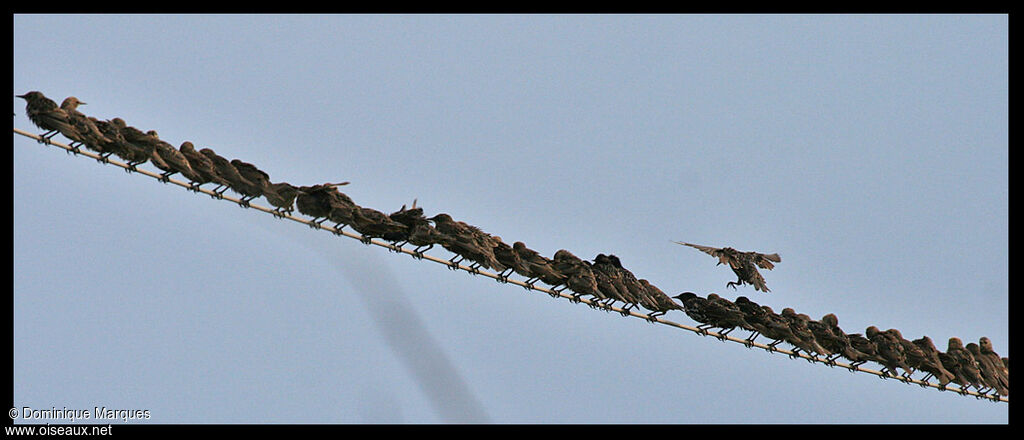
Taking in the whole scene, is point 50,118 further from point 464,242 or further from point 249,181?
point 464,242

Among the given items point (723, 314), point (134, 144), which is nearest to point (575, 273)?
point (723, 314)

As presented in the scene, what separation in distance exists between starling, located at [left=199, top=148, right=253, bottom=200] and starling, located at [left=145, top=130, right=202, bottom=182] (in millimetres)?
548

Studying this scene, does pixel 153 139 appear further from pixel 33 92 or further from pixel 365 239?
pixel 365 239

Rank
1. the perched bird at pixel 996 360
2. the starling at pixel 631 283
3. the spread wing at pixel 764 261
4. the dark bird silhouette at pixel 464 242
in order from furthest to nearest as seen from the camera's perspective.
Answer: the perched bird at pixel 996 360 → the spread wing at pixel 764 261 → the starling at pixel 631 283 → the dark bird silhouette at pixel 464 242

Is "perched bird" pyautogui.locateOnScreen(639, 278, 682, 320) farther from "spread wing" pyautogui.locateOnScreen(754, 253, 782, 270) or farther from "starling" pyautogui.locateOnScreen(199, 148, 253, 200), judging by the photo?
"starling" pyautogui.locateOnScreen(199, 148, 253, 200)

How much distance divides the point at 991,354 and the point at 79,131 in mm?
29842

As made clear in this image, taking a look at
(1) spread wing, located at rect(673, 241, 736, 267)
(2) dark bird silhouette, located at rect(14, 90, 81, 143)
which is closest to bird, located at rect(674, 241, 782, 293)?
(1) spread wing, located at rect(673, 241, 736, 267)

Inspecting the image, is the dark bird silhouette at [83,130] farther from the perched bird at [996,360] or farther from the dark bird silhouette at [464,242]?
the perched bird at [996,360]

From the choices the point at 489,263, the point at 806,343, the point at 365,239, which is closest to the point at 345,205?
the point at 365,239

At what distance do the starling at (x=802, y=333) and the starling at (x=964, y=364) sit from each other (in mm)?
6297

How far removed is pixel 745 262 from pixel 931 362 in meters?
7.96

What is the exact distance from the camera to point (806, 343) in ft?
136

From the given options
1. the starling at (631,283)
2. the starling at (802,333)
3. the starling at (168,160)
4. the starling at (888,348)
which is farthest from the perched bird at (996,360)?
the starling at (168,160)

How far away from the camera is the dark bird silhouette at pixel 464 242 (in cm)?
3384
